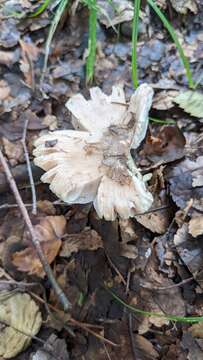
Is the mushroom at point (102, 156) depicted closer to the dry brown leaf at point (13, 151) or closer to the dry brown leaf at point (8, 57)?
the dry brown leaf at point (13, 151)

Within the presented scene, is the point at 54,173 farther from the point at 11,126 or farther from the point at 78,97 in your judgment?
the point at 11,126

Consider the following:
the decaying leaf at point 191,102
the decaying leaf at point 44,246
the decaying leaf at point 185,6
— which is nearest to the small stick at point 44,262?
the decaying leaf at point 44,246

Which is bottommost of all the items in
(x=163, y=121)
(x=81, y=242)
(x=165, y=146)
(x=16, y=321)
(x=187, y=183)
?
(x=16, y=321)

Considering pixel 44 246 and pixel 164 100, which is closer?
pixel 44 246

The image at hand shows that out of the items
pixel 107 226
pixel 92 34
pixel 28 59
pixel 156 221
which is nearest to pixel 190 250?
pixel 156 221

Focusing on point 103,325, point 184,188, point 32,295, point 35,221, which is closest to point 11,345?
point 32,295

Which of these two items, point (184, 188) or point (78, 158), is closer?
point (78, 158)

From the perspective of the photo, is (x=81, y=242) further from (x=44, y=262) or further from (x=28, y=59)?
(x=28, y=59)

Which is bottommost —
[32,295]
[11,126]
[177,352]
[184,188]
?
[177,352]
